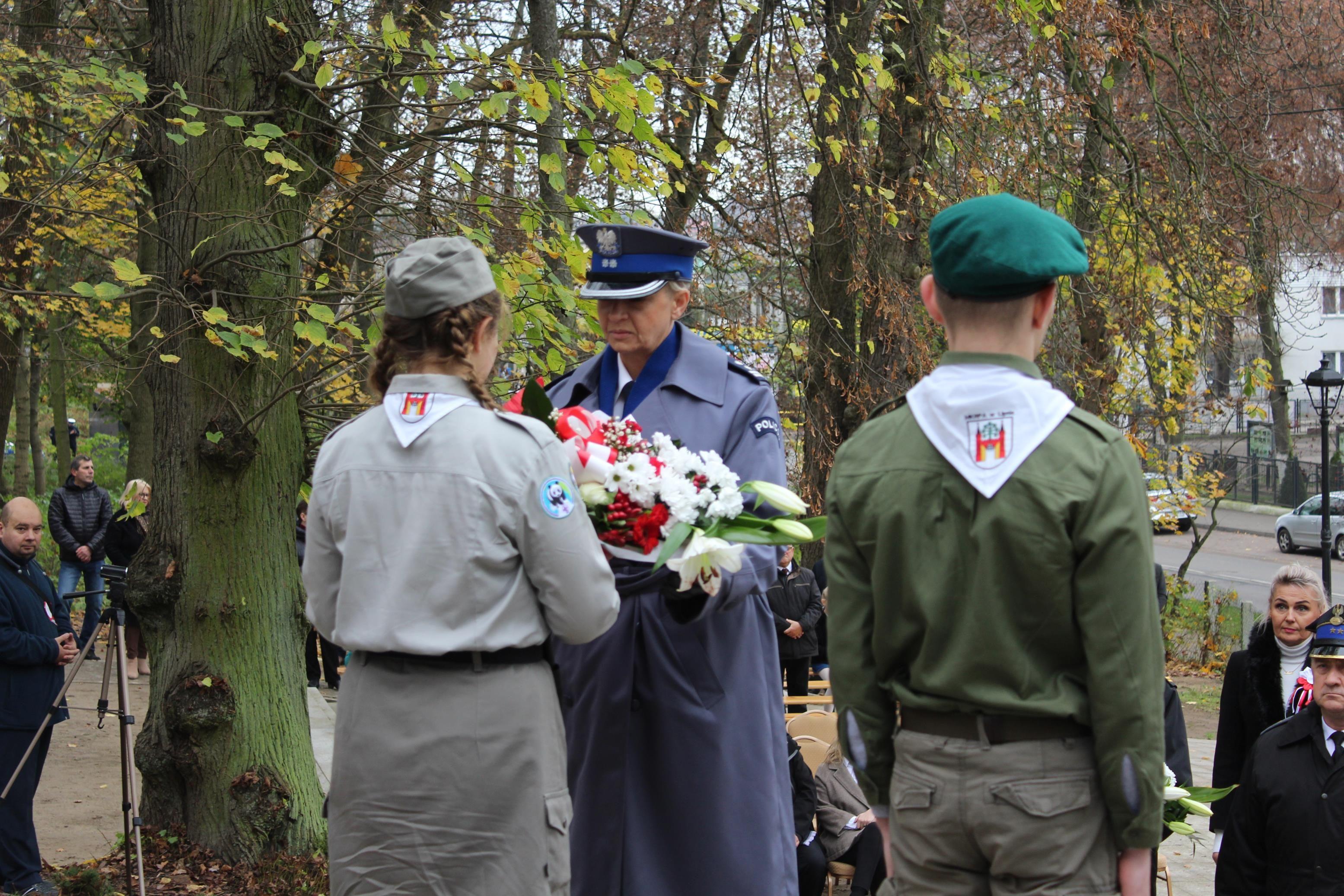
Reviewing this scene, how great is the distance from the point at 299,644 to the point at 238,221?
2127 mm

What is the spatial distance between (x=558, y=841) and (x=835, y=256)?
8.04 metres

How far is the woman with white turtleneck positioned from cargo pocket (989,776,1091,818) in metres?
3.12

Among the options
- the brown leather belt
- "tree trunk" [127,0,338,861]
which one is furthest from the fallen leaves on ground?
the brown leather belt

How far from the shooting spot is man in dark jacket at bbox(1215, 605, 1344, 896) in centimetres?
400

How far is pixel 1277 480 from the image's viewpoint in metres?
36.3

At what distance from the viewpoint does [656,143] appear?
575 cm

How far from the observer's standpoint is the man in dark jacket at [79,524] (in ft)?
39.7

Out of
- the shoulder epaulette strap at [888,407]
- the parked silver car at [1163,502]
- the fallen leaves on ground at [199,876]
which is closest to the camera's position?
the shoulder epaulette strap at [888,407]

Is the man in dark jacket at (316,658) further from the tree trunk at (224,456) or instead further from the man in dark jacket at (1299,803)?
the man in dark jacket at (1299,803)

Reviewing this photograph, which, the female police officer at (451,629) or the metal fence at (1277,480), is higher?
the female police officer at (451,629)

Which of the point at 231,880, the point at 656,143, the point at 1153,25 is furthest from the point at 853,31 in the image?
the point at 231,880

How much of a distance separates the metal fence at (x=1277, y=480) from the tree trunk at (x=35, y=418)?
27.5 meters

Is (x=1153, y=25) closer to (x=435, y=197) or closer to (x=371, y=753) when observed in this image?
(x=435, y=197)

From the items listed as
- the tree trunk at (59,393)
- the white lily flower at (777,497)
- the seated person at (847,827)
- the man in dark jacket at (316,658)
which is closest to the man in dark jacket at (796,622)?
the seated person at (847,827)
